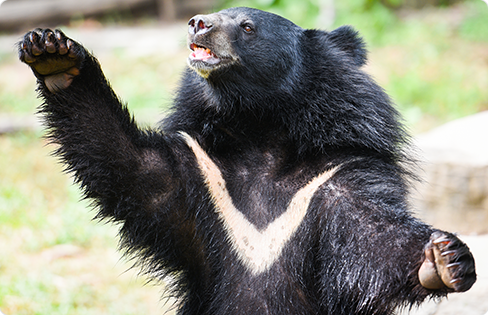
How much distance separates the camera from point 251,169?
9.32ft

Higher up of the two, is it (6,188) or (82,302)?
(6,188)

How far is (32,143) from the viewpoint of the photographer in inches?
290

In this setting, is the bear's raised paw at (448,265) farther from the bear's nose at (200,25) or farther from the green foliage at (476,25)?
the green foliage at (476,25)

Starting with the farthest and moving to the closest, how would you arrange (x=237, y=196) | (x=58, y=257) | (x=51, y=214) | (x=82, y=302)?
(x=51, y=214) < (x=58, y=257) < (x=82, y=302) < (x=237, y=196)

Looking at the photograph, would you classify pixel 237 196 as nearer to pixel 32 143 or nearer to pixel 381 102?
pixel 381 102

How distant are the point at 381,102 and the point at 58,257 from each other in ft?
10.7

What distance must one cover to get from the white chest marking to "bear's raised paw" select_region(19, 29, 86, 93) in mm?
753

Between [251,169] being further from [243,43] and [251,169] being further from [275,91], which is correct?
[243,43]

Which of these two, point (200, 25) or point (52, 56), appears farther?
point (200, 25)

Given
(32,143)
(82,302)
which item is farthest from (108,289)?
(32,143)

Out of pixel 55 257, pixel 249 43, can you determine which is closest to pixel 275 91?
pixel 249 43

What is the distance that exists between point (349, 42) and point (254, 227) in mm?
1224

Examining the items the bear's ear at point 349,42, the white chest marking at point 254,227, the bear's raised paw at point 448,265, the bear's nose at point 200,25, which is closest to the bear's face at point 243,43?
the bear's nose at point 200,25

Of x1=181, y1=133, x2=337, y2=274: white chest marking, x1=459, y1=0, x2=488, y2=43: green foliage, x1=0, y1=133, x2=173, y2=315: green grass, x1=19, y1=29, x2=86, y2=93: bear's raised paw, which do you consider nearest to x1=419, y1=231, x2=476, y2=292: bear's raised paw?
x1=181, y1=133, x2=337, y2=274: white chest marking
